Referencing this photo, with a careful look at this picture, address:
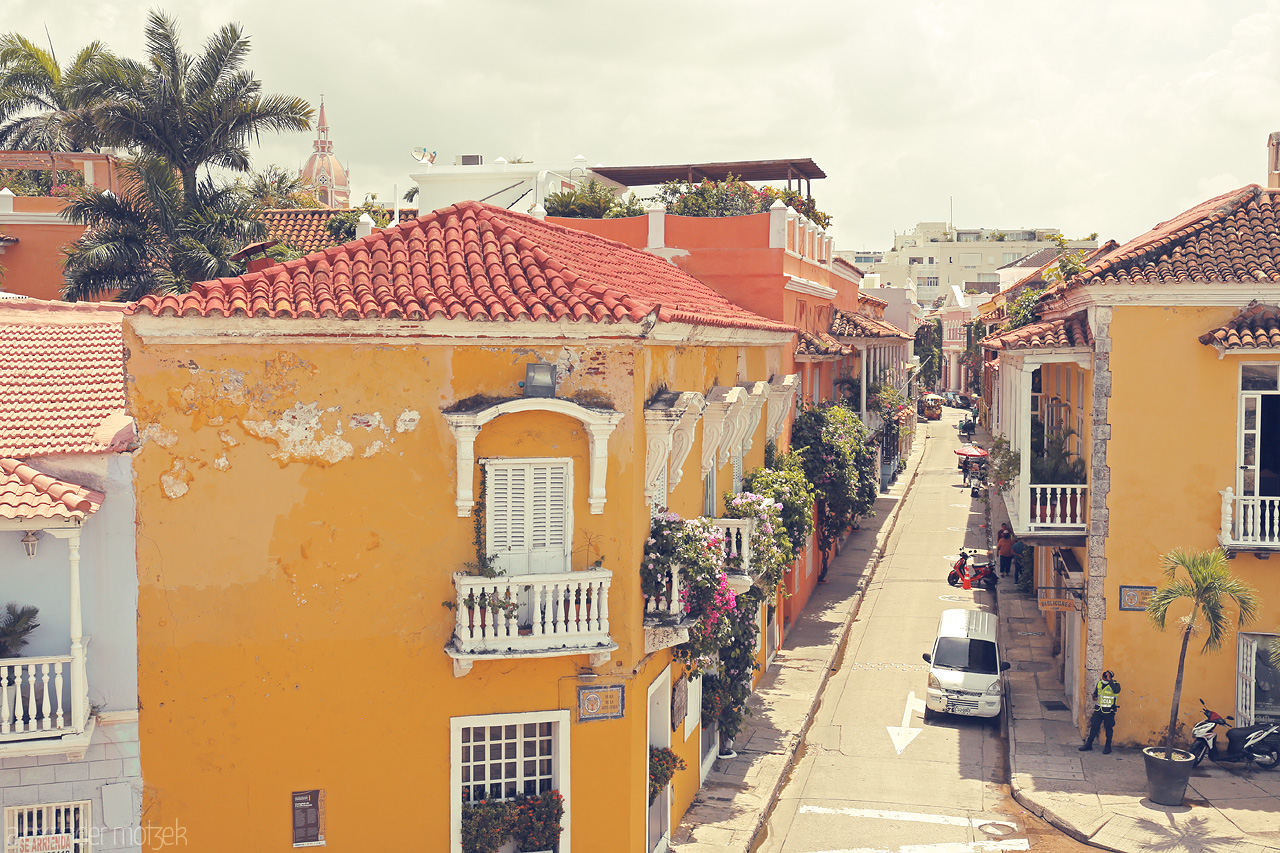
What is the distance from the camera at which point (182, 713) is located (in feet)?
40.2

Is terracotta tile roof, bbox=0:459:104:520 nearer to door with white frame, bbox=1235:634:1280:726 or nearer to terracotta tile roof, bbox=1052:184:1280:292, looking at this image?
terracotta tile roof, bbox=1052:184:1280:292

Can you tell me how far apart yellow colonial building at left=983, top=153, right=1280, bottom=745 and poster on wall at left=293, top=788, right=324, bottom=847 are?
12184 millimetres

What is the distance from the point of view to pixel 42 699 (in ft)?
38.4

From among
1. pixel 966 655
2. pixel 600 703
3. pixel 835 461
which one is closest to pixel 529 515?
pixel 600 703

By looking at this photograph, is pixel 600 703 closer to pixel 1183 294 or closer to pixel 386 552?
pixel 386 552

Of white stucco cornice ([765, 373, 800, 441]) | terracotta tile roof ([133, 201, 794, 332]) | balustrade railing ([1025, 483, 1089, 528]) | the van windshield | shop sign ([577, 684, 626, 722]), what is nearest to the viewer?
terracotta tile roof ([133, 201, 794, 332])

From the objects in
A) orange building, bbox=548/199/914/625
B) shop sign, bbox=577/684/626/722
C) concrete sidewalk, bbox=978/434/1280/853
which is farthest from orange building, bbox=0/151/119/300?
concrete sidewalk, bbox=978/434/1280/853

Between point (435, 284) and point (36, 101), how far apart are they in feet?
96.8

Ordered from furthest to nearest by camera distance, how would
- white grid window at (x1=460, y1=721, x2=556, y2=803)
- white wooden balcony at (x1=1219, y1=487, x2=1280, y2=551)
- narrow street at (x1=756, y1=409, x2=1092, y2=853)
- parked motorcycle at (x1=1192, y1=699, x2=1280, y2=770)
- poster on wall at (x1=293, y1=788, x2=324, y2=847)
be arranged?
white wooden balcony at (x1=1219, y1=487, x2=1280, y2=551) → parked motorcycle at (x1=1192, y1=699, x2=1280, y2=770) → narrow street at (x1=756, y1=409, x2=1092, y2=853) → white grid window at (x1=460, y1=721, x2=556, y2=803) → poster on wall at (x1=293, y1=788, x2=324, y2=847)

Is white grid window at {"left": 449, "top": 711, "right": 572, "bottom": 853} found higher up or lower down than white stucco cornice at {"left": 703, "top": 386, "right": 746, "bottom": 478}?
lower down

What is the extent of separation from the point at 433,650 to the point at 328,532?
171 cm

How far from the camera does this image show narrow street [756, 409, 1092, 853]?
52.0 feet

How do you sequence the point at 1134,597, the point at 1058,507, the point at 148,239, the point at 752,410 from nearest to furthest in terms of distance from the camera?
the point at 1134,597 < the point at 1058,507 < the point at 752,410 < the point at 148,239

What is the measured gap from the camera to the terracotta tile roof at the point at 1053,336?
A: 18.8 m
